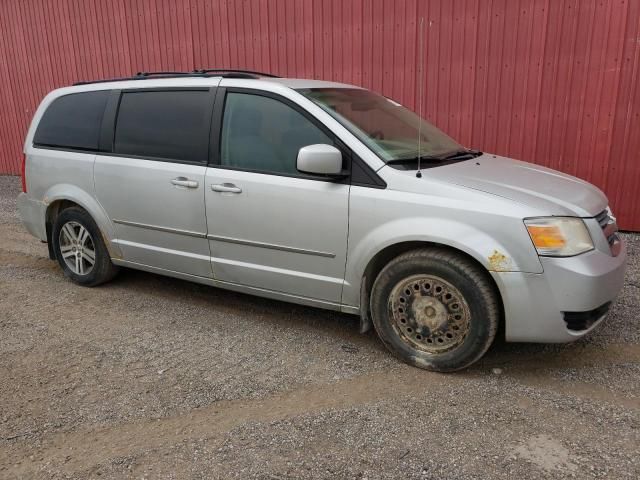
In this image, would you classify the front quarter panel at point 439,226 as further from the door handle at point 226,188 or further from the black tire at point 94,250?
the black tire at point 94,250

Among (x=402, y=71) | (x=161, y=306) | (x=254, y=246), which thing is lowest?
(x=161, y=306)

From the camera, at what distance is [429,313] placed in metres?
3.35

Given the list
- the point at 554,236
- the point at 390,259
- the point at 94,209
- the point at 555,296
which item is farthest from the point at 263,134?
the point at 555,296

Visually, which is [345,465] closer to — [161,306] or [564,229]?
[564,229]

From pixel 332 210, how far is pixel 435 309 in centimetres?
90

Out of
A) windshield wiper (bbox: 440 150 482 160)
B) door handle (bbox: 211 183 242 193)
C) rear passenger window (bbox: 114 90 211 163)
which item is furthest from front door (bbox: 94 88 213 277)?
windshield wiper (bbox: 440 150 482 160)

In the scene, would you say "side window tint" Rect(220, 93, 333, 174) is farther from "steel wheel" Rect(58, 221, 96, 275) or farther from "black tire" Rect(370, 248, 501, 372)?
"steel wheel" Rect(58, 221, 96, 275)

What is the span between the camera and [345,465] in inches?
101

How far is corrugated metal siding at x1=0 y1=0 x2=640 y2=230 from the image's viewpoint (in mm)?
5812

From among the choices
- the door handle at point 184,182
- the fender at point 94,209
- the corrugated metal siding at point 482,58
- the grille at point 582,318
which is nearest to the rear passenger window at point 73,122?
the fender at point 94,209

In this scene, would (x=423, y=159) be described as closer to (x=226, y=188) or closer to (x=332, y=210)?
(x=332, y=210)

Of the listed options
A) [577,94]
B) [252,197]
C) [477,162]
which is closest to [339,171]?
[252,197]

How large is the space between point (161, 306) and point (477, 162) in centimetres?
279

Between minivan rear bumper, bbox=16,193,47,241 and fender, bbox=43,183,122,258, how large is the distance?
0.38 m
